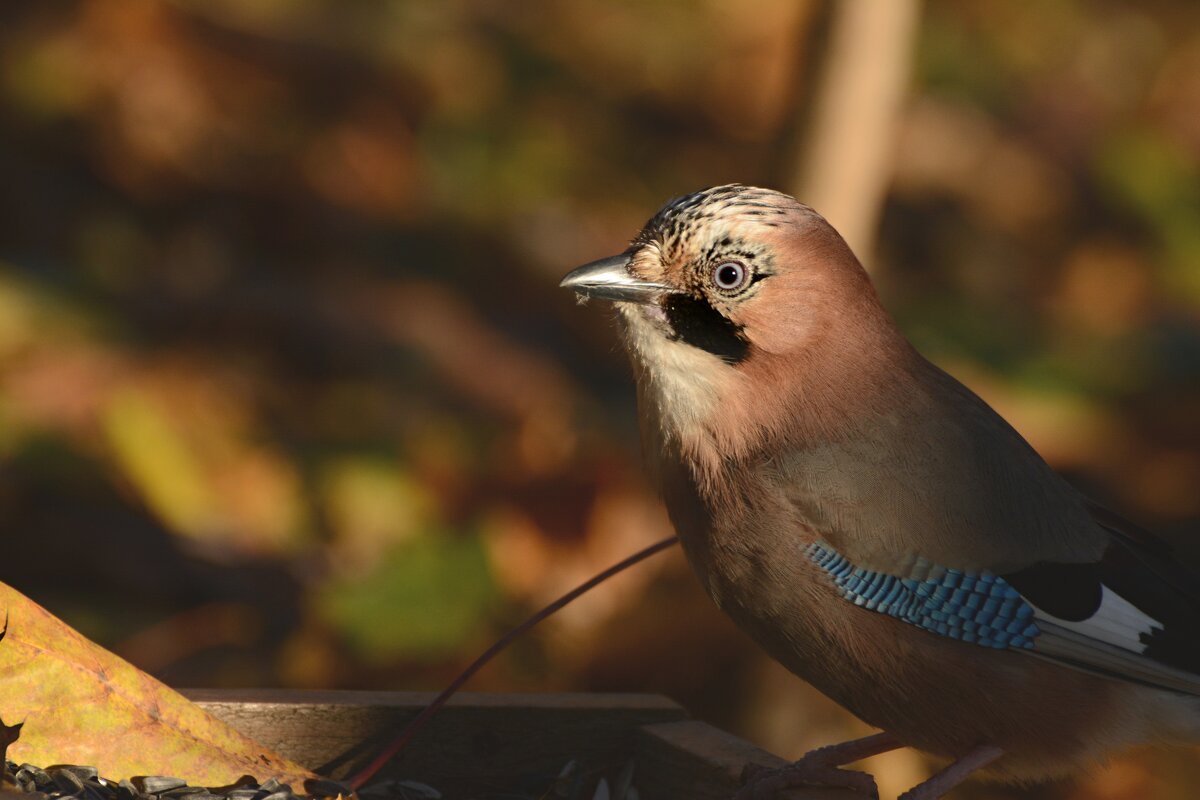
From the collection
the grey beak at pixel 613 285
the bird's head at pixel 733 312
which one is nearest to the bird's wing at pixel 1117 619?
the bird's head at pixel 733 312

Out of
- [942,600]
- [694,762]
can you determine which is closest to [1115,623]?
[942,600]

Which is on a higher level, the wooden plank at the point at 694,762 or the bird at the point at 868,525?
the bird at the point at 868,525

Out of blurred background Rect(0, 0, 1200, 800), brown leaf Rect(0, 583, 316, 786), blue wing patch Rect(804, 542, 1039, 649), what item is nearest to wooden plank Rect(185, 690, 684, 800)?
brown leaf Rect(0, 583, 316, 786)

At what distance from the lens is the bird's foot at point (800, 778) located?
8.45 ft

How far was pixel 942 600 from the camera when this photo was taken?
2.74 meters

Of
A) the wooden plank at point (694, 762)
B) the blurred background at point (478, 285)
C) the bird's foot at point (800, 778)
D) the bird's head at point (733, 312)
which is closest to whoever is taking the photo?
the bird's foot at point (800, 778)

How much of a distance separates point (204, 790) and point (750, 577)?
957mm

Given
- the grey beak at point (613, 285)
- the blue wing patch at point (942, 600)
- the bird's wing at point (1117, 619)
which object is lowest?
the bird's wing at point (1117, 619)

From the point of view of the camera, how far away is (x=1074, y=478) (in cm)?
639

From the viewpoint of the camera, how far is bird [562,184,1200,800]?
9.02 ft

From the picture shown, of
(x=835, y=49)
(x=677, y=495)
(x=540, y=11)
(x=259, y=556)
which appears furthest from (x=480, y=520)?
(x=540, y=11)

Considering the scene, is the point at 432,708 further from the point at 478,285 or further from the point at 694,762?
the point at 478,285

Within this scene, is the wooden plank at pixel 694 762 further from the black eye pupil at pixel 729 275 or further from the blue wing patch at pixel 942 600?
the black eye pupil at pixel 729 275

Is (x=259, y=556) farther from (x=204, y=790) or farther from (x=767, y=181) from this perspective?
(x=204, y=790)
